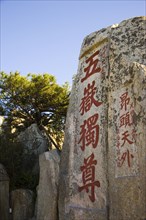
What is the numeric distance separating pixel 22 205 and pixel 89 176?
271 cm

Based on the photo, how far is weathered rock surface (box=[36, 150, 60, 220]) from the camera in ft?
17.5

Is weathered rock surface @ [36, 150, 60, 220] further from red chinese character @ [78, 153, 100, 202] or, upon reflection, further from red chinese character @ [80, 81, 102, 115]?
red chinese character @ [80, 81, 102, 115]

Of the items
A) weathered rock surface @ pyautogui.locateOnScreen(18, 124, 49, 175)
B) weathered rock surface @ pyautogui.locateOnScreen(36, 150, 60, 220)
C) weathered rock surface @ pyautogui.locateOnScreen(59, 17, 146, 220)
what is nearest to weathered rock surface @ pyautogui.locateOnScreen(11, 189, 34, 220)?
weathered rock surface @ pyautogui.locateOnScreen(36, 150, 60, 220)

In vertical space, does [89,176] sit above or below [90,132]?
below

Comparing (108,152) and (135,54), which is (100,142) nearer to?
(108,152)

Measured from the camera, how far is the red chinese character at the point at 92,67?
18.3 ft

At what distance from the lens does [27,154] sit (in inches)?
440

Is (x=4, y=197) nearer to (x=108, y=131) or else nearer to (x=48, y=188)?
(x=48, y=188)

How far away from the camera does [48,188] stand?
5.55 m

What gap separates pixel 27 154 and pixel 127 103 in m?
7.24

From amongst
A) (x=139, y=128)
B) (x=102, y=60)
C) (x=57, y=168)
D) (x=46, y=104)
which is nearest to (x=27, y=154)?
(x=46, y=104)

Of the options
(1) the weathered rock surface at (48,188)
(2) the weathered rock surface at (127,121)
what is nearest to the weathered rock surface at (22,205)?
(1) the weathered rock surface at (48,188)

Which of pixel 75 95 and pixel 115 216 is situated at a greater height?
pixel 75 95

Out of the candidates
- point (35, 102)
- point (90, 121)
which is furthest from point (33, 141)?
point (90, 121)
